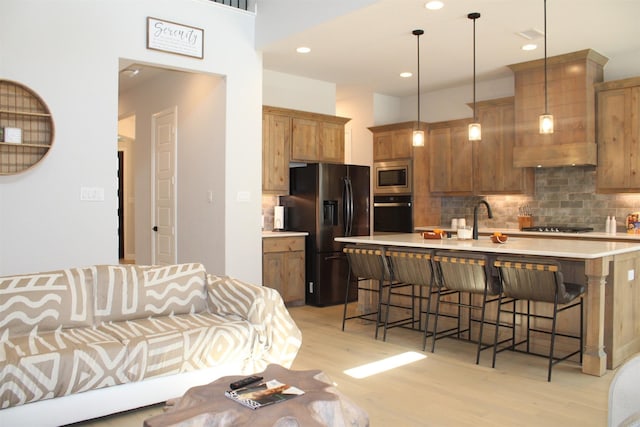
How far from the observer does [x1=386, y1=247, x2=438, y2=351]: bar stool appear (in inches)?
171

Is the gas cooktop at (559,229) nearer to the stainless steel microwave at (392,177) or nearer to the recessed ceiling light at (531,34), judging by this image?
the stainless steel microwave at (392,177)

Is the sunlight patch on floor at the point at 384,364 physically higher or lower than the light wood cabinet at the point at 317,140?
lower

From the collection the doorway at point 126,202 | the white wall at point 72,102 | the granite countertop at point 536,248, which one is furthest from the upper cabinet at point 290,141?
the doorway at point 126,202

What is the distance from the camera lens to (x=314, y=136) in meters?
A: 6.77

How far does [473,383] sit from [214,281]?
1.87 m

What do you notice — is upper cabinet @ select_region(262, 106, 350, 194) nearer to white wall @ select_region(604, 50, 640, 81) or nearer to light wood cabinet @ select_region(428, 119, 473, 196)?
light wood cabinet @ select_region(428, 119, 473, 196)

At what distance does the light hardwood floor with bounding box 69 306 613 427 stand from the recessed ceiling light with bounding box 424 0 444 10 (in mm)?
2845

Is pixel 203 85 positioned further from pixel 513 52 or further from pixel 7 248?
pixel 513 52

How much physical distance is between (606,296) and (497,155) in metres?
3.28

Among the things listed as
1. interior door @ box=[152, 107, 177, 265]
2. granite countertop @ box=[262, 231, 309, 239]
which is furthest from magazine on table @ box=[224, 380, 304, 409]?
interior door @ box=[152, 107, 177, 265]

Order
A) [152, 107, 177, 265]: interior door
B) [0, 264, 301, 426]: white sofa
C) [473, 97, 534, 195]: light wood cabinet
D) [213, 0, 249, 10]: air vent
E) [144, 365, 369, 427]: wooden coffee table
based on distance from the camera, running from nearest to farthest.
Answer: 1. [144, 365, 369, 427]: wooden coffee table
2. [0, 264, 301, 426]: white sofa
3. [213, 0, 249, 10]: air vent
4. [152, 107, 177, 265]: interior door
5. [473, 97, 534, 195]: light wood cabinet

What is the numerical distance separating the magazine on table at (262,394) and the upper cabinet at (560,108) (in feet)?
16.4

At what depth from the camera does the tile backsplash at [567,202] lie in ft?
20.0

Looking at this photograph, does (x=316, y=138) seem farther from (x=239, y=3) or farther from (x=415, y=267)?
(x=415, y=267)
